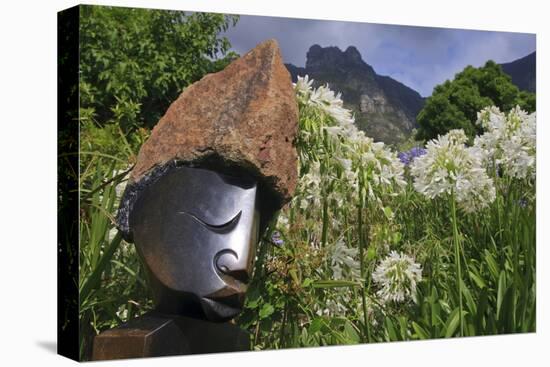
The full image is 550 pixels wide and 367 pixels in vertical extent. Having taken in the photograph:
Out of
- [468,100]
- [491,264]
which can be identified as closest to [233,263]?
[491,264]

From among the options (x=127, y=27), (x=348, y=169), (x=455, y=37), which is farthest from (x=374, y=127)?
(x=127, y=27)

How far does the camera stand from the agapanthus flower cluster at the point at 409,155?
578 cm

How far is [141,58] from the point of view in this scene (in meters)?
5.09

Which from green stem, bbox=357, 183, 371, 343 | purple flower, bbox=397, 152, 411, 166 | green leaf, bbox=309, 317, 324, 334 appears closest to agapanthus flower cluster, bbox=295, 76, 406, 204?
green stem, bbox=357, 183, 371, 343

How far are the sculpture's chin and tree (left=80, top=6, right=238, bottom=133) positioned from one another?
1.07 metres

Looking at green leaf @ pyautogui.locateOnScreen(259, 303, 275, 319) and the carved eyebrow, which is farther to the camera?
green leaf @ pyautogui.locateOnScreen(259, 303, 275, 319)

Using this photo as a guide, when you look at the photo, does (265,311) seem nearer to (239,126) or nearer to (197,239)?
(197,239)

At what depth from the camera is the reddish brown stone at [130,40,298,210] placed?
480 cm

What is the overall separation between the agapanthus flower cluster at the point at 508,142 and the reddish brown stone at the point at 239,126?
64.3 inches

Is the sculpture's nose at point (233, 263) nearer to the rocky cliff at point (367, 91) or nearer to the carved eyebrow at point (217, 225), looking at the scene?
the carved eyebrow at point (217, 225)

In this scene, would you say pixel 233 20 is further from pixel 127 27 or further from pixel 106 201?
pixel 106 201

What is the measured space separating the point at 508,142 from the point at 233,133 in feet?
7.17

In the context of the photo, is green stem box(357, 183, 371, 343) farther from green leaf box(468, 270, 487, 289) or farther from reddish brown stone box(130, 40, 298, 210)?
green leaf box(468, 270, 487, 289)

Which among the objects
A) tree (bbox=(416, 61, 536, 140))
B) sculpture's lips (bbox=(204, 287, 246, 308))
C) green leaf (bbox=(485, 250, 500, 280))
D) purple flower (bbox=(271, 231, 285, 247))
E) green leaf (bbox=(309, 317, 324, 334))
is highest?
tree (bbox=(416, 61, 536, 140))
